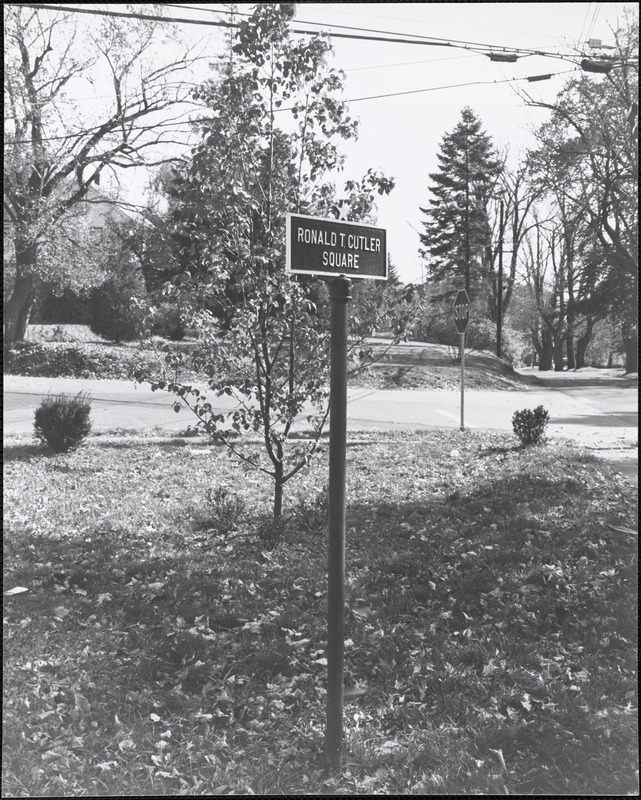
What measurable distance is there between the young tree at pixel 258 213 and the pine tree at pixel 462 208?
15875 mm

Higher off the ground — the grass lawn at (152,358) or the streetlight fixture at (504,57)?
the streetlight fixture at (504,57)

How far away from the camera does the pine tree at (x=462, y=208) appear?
73.8 feet

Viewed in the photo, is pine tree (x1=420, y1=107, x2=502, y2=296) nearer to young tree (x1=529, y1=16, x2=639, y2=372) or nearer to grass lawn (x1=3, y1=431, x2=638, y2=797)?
young tree (x1=529, y1=16, x2=639, y2=372)

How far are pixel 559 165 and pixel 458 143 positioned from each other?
10.8 meters

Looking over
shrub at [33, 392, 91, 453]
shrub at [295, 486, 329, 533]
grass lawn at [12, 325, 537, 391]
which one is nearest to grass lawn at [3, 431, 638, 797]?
shrub at [295, 486, 329, 533]

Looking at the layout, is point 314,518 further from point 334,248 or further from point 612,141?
point 612,141

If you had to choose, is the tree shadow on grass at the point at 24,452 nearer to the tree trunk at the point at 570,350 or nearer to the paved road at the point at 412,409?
the paved road at the point at 412,409

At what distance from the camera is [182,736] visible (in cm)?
327

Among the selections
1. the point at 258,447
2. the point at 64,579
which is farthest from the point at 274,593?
the point at 258,447

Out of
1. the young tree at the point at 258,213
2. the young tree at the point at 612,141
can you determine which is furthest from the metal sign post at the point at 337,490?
the young tree at the point at 612,141

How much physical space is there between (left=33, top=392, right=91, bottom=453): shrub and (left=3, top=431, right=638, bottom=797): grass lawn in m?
2.55

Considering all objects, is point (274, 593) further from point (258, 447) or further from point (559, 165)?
point (559, 165)

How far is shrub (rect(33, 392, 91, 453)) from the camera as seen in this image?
31.9 ft

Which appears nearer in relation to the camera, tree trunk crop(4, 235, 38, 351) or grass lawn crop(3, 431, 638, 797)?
grass lawn crop(3, 431, 638, 797)
